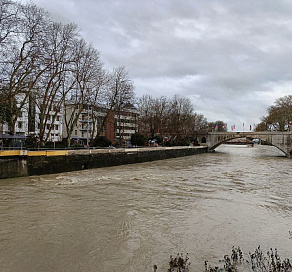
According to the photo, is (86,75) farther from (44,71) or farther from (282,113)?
(282,113)

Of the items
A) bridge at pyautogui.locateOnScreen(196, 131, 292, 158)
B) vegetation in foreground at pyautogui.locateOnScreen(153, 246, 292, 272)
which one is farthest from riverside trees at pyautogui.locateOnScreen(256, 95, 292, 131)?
vegetation in foreground at pyautogui.locateOnScreen(153, 246, 292, 272)

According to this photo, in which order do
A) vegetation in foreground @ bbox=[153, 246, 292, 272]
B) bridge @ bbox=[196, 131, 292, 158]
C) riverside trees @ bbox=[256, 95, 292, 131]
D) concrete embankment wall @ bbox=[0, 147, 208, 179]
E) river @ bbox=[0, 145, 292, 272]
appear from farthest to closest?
1. riverside trees @ bbox=[256, 95, 292, 131]
2. bridge @ bbox=[196, 131, 292, 158]
3. concrete embankment wall @ bbox=[0, 147, 208, 179]
4. river @ bbox=[0, 145, 292, 272]
5. vegetation in foreground @ bbox=[153, 246, 292, 272]

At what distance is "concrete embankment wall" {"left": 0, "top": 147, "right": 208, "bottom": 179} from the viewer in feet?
58.7

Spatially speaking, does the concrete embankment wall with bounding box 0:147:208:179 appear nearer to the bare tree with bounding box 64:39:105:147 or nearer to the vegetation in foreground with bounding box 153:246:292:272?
the bare tree with bounding box 64:39:105:147

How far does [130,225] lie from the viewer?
27.3ft

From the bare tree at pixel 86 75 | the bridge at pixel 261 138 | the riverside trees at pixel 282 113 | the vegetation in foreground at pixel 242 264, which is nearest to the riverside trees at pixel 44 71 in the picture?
the bare tree at pixel 86 75

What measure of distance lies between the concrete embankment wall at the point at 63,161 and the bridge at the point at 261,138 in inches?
1308

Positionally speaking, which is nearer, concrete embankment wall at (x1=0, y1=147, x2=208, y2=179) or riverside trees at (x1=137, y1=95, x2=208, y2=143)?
concrete embankment wall at (x1=0, y1=147, x2=208, y2=179)

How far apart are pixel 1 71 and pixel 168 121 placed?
40798mm

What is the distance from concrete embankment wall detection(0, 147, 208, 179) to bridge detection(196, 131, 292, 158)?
109 feet

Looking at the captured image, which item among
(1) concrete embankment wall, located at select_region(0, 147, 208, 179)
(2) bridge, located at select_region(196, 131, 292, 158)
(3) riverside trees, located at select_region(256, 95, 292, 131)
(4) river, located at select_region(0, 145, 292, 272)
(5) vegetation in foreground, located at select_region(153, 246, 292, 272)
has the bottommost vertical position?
(4) river, located at select_region(0, 145, 292, 272)

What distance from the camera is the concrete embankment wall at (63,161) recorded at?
17906mm

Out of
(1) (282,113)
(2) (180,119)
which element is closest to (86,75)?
(2) (180,119)

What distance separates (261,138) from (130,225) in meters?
54.7
